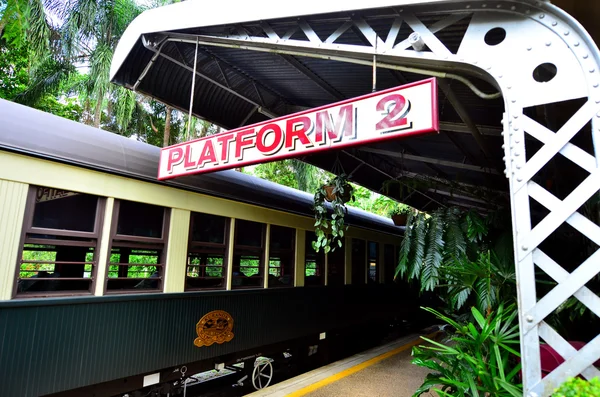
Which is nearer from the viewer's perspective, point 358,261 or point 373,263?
point 358,261

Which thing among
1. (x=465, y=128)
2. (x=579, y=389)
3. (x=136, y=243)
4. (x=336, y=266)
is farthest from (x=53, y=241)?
(x=336, y=266)

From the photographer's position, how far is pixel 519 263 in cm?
207

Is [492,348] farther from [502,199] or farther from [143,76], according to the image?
[143,76]

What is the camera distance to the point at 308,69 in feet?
13.8

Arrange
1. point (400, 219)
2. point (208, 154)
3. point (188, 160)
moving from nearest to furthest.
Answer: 1. point (208, 154)
2. point (188, 160)
3. point (400, 219)

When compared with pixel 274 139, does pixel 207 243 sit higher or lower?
lower

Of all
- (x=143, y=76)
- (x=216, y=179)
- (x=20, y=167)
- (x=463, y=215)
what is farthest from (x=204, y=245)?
(x=463, y=215)

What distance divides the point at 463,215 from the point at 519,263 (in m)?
2.03

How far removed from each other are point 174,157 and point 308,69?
71.8 inches

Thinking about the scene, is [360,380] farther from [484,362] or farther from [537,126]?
[537,126]

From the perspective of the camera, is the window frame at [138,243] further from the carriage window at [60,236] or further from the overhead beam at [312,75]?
the overhead beam at [312,75]

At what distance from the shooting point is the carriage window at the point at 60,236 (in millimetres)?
3287

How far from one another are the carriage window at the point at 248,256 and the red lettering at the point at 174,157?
62.7 inches

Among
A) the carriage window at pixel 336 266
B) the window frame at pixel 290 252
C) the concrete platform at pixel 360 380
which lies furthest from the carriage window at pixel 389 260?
the window frame at pixel 290 252
